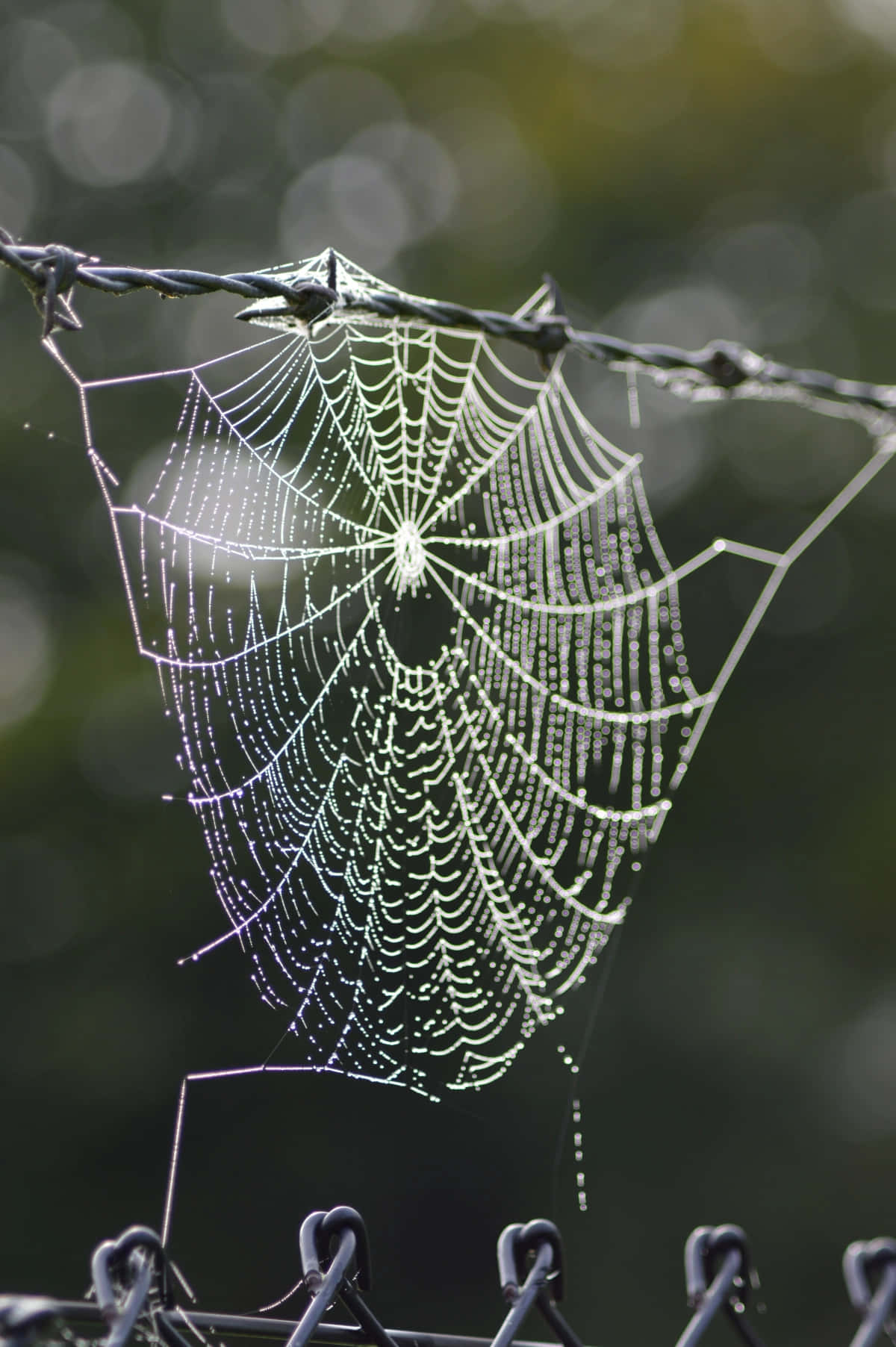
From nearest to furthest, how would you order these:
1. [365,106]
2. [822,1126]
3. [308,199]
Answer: [822,1126], [308,199], [365,106]

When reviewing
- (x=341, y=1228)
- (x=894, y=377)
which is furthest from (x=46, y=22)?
(x=341, y=1228)

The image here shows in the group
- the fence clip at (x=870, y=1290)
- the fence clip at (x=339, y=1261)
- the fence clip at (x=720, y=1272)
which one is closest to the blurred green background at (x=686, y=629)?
the fence clip at (x=870, y=1290)

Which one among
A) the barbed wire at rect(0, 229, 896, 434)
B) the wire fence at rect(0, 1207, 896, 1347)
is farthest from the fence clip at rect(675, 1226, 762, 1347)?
the barbed wire at rect(0, 229, 896, 434)

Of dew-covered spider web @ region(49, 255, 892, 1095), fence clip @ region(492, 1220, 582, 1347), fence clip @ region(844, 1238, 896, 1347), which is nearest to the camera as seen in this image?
fence clip @ region(492, 1220, 582, 1347)

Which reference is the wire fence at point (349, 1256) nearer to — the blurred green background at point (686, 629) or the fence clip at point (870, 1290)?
the fence clip at point (870, 1290)

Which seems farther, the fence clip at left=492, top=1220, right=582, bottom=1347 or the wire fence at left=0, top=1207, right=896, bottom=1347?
the fence clip at left=492, top=1220, right=582, bottom=1347

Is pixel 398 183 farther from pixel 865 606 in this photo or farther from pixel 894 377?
pixel 865 606

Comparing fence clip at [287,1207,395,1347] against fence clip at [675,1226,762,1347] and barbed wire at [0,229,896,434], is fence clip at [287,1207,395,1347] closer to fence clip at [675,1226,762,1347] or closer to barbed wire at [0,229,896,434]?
fence clip at [675,1226,762,1347]
